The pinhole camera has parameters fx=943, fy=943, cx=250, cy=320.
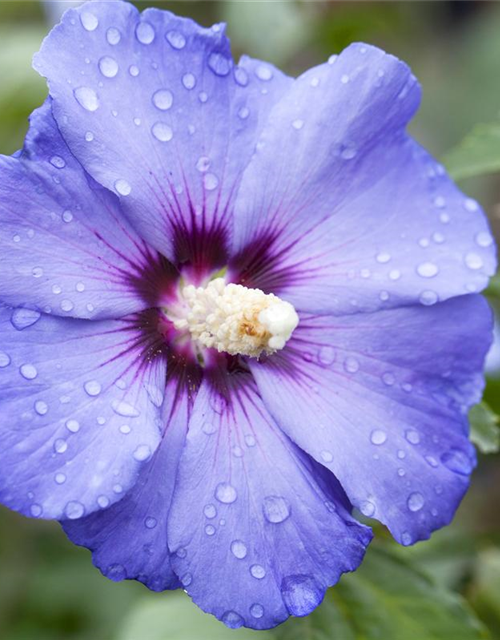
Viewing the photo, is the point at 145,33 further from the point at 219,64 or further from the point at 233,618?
the point at 233,618

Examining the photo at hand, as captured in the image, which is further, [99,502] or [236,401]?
[236,401]

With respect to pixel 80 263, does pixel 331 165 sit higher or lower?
higher

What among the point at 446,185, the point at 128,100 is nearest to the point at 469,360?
the point at 446,185

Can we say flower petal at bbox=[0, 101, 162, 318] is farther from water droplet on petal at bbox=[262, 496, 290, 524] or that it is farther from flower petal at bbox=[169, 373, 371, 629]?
water droplet on petal at bbox=[262, 496, 290, 524]

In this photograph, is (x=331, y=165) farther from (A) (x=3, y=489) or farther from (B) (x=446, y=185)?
(A) (x=3, y=489)

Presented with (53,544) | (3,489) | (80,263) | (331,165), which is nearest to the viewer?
(3,489)

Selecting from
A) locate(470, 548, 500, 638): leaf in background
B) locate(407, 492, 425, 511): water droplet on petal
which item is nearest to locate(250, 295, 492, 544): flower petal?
locate(407, 492, 425, 511): water droplet on petal

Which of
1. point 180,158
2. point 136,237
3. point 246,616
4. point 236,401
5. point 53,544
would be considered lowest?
point 53,544

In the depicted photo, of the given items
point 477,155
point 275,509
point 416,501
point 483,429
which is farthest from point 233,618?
point 477,155
